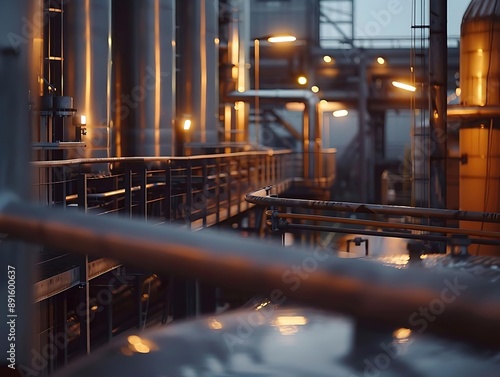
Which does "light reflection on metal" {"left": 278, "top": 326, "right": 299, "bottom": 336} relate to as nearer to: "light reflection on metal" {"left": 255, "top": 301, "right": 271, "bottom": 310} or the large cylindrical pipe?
"light reflection on metal" {"left": 255, "top": 301, "right": 271, "bottom": 310}

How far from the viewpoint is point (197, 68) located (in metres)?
16.8

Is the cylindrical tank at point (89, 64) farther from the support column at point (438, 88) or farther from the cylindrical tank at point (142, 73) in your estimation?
the support column at point (438, 88)

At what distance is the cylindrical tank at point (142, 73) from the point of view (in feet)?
43.4

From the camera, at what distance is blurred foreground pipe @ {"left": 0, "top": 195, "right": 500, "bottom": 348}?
65cm

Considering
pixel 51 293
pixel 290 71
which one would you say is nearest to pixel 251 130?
pixel 290 71

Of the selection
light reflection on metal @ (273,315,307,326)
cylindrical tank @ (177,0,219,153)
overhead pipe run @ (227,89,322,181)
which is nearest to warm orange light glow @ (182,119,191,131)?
cylindrical tank @ (177,0,219,153)

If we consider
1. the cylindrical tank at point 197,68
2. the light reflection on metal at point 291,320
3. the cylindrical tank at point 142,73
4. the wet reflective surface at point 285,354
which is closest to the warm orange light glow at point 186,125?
the cylindrical tank at point 197,68

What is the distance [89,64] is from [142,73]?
7.43 feet

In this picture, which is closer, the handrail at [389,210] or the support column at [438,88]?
the handrail at [389,210]

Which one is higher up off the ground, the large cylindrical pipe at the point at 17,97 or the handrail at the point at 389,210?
the large cylindrical pipe at the point at 17,97

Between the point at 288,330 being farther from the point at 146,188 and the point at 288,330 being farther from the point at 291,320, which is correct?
the point at 146,188

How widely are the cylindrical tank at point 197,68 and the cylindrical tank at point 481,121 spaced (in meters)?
5.98

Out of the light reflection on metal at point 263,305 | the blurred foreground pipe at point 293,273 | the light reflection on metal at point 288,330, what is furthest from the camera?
the light reflection on metal at point 263,305

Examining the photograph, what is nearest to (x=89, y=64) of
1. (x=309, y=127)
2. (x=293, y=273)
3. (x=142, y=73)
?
(x=142, y=73)
